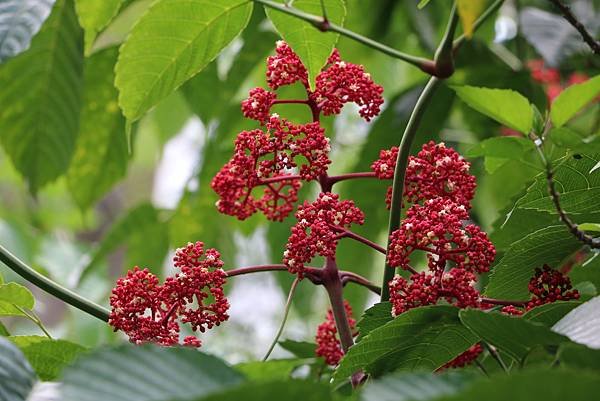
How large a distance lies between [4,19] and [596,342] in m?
0.99

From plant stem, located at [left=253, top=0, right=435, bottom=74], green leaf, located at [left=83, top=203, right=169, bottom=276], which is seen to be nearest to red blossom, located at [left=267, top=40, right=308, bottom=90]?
plant stem, located at [left=253, top=0, right=435, bottom=74]

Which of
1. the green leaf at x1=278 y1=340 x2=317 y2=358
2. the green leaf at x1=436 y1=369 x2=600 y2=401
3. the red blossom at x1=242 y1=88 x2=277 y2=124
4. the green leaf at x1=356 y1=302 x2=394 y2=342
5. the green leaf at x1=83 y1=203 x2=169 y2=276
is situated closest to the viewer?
the green leaf at x1=436 y1=369 x2=600 y2=401

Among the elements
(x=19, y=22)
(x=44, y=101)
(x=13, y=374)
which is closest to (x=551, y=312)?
(x=13, y=374)

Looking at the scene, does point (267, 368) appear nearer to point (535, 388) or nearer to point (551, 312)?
point (551, 312)

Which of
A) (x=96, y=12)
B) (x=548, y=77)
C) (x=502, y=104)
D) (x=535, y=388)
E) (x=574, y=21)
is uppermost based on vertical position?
(x=548, y=77)

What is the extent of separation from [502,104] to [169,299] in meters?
0.47

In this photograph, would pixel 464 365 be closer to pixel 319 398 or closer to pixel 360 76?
pixel 360 76

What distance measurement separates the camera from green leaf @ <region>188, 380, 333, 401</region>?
0.61 metres

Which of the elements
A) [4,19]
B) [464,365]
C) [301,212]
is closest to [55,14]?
[4,19]

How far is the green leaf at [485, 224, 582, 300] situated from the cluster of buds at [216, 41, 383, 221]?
256 millimetres

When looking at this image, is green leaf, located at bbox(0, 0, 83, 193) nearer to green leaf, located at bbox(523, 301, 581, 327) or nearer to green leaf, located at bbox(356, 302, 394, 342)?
green leaf, located at bbox(356, 302, 394, 342)

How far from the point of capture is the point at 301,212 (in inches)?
42.8

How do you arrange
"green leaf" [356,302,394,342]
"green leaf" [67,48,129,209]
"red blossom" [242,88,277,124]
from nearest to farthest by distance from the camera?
1. "green leaf" [356,302,394,342]
2. "red blossom" [242,88,277,124]
3. "green leaf" [67,48,129,209]

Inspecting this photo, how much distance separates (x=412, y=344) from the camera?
1011mm
